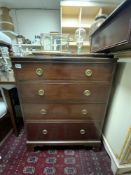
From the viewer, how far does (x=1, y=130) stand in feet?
4.03

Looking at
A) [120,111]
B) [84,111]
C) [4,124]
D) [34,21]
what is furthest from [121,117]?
[34,21]

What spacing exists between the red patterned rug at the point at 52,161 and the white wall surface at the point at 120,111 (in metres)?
0.22

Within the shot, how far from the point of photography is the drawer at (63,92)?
0.93 m

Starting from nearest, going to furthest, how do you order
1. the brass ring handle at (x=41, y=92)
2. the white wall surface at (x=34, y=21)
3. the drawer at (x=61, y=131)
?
the brass ring handle at (x=41, y=92)
the drawer at (x=61, y=131)
the white wall surface at (x=34, y=21)

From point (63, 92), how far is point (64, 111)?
19 centimetres

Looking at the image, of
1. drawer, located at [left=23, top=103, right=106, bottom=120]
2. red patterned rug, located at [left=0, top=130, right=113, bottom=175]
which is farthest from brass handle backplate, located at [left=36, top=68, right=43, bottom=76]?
red patterned rug, located at [left=0, top=130, right=113, bottom=175]

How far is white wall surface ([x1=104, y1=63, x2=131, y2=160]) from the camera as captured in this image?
0.85 m

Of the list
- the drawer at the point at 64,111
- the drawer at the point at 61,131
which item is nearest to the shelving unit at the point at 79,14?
the drawer at the point at 64,111

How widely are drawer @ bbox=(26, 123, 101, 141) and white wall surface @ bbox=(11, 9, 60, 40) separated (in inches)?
85.2

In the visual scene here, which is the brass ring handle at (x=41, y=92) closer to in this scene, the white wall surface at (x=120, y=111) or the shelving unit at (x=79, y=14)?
the white wall surface at (x=120, y=111)

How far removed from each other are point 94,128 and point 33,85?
72 cm

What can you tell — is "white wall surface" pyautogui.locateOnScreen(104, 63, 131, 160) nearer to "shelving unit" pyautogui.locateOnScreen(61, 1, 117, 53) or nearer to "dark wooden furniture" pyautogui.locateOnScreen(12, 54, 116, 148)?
"dark wooden furniture" pyautogui.locateOnScreen(12, 54, 116, 148)

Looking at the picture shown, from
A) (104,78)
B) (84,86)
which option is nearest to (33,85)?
(84,86)

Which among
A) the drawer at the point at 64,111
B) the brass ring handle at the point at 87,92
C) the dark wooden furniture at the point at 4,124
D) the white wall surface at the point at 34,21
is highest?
the white wall surface at the point at 34,21
